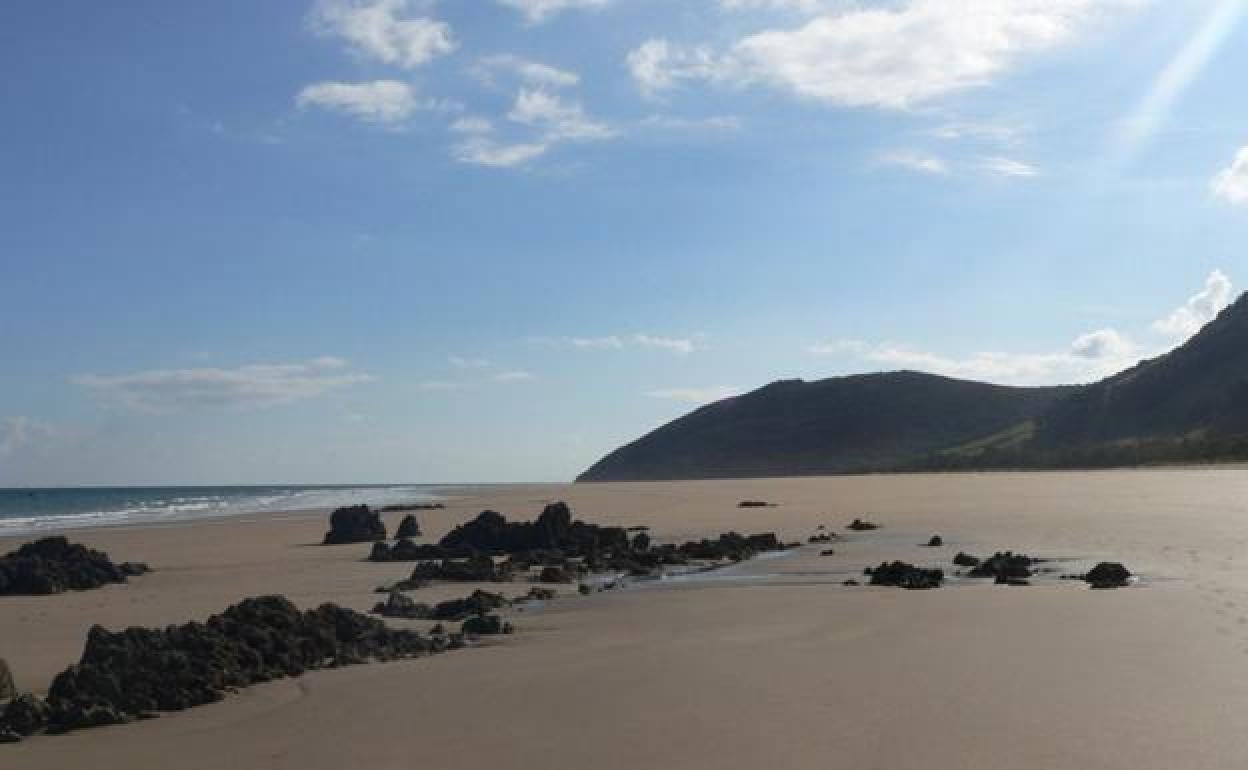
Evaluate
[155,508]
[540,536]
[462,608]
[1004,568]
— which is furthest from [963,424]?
[462,608]

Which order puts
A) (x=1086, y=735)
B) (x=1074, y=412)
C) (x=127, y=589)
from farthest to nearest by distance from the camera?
1. (x=1074, y=412)
2. (x=127, y=589)
3. (x=1086, y=735)

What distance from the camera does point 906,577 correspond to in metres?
13.7

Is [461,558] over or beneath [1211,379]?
beneath

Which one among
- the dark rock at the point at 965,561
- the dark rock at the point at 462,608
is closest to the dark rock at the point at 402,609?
the dark rock at the point at 462,608

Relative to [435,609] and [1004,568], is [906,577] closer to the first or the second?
[1004,568]

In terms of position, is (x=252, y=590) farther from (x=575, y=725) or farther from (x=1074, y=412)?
(x=1074, y=412)

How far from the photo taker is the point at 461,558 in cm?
2092

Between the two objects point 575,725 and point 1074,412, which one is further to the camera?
point 1074,412

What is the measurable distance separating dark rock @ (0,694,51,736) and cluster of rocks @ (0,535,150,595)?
11011 mm

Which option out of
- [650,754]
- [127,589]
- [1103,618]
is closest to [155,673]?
[650,754]

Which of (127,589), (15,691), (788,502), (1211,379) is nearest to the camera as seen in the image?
(15,691)

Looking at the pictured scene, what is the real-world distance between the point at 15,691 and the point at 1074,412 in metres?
87.5

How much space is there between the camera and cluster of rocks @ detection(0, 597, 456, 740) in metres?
7.53

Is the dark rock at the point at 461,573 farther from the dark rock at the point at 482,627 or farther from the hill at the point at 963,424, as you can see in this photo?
the hill at the point at 963,424
